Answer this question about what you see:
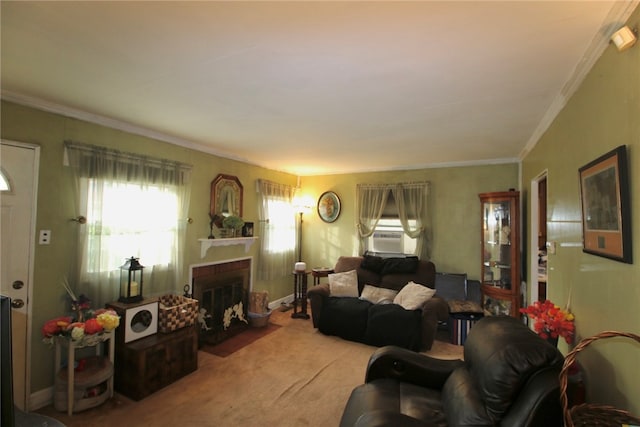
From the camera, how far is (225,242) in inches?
159

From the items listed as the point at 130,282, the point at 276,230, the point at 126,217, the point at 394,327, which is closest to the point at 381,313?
the point at 394,327

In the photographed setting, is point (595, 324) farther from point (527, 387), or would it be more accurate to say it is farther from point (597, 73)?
point (597, 73)

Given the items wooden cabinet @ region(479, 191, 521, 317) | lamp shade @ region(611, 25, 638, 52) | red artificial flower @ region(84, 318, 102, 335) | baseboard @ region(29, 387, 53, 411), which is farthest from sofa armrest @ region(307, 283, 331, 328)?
lamp shade @ region(611, 25, 638, 52)

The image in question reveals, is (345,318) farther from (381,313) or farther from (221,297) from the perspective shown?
(221,297)

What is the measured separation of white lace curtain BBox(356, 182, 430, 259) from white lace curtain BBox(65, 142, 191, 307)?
113 inches

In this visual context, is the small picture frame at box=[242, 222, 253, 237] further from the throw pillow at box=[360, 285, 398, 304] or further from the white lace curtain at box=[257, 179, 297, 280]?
the throw pillow at box=[360, 285, 398, 304]

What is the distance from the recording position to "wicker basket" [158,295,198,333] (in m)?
2.89

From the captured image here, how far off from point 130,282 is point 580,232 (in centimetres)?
354

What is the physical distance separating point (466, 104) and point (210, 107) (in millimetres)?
2049

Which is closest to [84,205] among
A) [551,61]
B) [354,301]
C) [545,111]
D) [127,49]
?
[127,49]

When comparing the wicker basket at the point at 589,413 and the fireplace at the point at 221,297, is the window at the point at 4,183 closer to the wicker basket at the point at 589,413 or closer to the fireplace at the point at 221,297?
the fireplace at the point at 221,297

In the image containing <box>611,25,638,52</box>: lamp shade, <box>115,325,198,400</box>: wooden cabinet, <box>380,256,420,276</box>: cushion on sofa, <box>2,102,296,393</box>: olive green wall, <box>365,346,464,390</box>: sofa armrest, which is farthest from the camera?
<box>380,256,420,276</box>: cushion on sofa

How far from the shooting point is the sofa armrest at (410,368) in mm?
2051

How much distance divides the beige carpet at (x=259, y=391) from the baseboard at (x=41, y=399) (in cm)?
7
